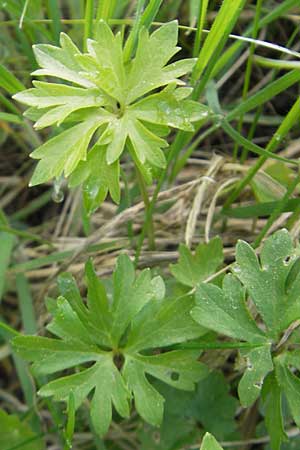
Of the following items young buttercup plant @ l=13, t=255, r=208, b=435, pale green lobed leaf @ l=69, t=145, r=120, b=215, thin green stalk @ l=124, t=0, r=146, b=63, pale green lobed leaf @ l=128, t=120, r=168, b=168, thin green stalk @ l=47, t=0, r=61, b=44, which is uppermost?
thin green stalk @ l=124, t=0, r=146, b=63

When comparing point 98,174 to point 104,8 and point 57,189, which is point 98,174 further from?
point 104,8

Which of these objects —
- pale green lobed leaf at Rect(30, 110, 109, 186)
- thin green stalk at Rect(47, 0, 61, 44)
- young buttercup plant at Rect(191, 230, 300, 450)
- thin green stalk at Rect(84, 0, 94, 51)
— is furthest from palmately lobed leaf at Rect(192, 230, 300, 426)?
thin green stalk at Rect(47, 0, 61, 44)

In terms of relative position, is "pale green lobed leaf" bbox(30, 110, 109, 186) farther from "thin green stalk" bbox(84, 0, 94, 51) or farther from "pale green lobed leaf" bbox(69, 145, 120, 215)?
"thin green stalk" bbox(84, 0, 94, 51)

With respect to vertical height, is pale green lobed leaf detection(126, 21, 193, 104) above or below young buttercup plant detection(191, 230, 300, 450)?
above

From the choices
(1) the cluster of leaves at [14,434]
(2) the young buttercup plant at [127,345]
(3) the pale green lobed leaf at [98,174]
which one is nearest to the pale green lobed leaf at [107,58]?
(3) the pale green lobed leaf at [98,174]

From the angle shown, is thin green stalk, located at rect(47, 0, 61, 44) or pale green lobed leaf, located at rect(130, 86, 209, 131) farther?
thin green stalk, located at rect(47, 0, 61, 44)

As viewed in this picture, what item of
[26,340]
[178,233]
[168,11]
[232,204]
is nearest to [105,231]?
[178,233]

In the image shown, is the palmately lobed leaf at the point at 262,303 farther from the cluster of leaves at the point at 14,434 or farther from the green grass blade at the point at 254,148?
the cluster of leaves at the point at 14,434
